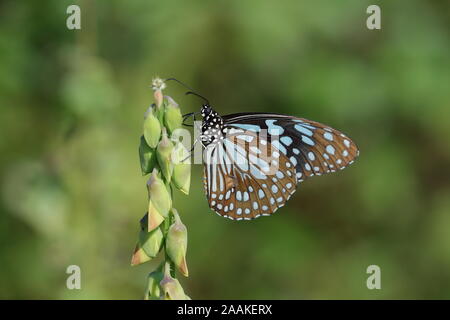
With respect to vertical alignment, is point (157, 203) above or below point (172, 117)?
below

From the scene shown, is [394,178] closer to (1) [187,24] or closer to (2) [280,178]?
(2) [280,178]

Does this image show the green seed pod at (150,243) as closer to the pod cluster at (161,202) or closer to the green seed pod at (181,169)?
the pod cluster at (161,202)

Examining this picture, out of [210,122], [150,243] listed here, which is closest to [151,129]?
[150,243]

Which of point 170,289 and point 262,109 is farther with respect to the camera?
point 262,109

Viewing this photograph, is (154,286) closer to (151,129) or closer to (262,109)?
(151,129)

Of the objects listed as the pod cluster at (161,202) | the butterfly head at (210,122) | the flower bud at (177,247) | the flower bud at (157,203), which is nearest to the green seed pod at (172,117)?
the pod cluster at (161,202)
